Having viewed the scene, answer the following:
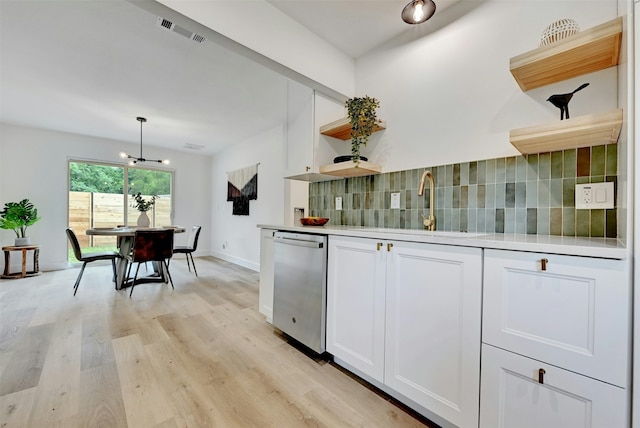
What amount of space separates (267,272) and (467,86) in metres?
2.10

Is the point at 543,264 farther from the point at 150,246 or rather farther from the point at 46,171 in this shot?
the point at 46,171

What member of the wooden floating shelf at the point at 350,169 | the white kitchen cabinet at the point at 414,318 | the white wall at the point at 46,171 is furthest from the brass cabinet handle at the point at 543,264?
the white wall at the point at 46,171

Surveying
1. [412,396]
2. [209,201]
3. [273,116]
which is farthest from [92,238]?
[412,396]

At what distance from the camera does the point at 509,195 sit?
1.55 metres

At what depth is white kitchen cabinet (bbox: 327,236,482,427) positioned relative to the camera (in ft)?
3.70

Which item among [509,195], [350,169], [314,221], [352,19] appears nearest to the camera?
[509,195]

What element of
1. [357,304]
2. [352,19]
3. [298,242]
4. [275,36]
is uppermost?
[352,19]

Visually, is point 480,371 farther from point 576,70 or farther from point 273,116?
point 273,116

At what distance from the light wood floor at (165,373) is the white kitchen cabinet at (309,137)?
1.50 m

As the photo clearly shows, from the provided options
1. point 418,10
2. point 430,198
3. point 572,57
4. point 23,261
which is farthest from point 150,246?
point 572,57

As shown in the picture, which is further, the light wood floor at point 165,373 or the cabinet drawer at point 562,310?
the light wood floor at point 165,373

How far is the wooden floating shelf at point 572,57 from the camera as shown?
1135 mm

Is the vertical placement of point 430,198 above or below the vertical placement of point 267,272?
above

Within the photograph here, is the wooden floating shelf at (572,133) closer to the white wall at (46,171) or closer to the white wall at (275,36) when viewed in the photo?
the white wall at (275,36)
